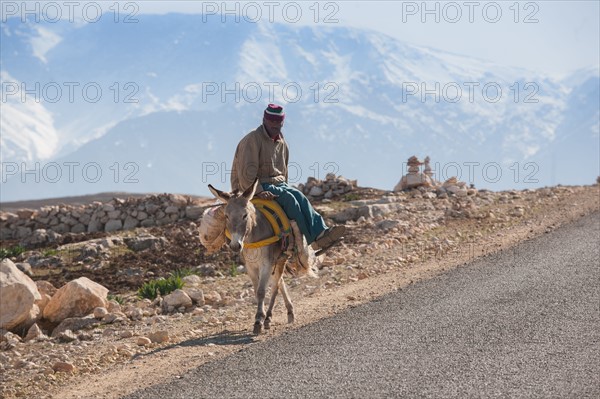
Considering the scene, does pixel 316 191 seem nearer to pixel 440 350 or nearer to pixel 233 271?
pixel 233 271

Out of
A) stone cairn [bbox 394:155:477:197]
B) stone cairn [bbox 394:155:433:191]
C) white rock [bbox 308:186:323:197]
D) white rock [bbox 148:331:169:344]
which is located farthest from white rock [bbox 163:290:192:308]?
stone cairn [bbox 394:155:433:191]

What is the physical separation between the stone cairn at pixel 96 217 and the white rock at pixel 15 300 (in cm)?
1039

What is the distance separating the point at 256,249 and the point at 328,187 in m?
15.5

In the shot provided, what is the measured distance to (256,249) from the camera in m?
11.9

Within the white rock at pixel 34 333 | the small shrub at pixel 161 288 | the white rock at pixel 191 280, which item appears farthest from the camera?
the white rock at pixel 191 280

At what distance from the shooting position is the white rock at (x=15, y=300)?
15.4 m

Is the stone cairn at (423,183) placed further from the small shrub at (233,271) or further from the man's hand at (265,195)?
the man's hand at (265,195)

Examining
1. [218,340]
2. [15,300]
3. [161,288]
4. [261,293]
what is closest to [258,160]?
[261,293]

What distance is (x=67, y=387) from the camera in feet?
34.9

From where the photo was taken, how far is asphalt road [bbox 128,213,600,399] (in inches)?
359

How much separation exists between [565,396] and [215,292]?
8503mm

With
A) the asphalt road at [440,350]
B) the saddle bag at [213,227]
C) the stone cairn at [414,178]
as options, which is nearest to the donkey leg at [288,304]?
the asphalt road at [440,350]

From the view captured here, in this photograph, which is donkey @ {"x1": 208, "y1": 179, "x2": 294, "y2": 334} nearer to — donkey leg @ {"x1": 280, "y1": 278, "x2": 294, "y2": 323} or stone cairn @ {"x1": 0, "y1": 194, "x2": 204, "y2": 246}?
donkey leg @ {"x1": 280, "y1": 278, "x2": 294, "y2": 323}

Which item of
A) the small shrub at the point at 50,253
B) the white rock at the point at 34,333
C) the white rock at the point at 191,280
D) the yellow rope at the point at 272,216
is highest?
the yellow rope at the point at 272,216
